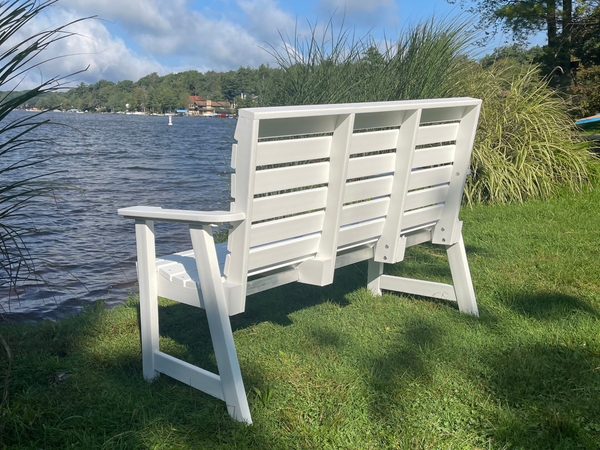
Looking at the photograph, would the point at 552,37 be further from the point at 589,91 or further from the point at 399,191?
the point at 399,191

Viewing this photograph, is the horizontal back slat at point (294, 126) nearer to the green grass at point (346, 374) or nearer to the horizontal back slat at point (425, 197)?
the horizontal back slat at point (425, 197)

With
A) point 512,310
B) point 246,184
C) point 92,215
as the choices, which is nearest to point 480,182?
point 512,310

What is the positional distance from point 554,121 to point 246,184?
23.7 feet

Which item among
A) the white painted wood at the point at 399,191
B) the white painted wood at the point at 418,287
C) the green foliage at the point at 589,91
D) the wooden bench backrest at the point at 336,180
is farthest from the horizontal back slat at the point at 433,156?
the green foliage at the point at 589,91

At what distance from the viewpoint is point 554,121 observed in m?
7.82

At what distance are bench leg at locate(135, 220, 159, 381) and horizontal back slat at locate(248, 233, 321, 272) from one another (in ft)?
1.65

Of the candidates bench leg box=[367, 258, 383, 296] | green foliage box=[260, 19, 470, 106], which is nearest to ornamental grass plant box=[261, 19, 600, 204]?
green foliage box=[260, 19, 470, 106]

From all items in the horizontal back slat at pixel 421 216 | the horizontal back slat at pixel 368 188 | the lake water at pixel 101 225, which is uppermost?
the horizontal back slat at pixel 368 188

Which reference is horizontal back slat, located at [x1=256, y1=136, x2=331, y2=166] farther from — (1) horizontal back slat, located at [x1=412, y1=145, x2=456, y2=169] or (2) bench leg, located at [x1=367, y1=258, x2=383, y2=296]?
(2) bench leg, located at [x1=367, y1=258, x2=383, y2=296]

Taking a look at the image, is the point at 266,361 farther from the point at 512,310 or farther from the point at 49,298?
the point at 49,298

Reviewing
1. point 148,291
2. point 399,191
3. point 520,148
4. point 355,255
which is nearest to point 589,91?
point 520,148

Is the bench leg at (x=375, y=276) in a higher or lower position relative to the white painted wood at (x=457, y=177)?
lower

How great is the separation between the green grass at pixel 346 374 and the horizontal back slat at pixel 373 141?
1051 millimetres

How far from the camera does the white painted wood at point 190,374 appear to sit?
7.19 feet
